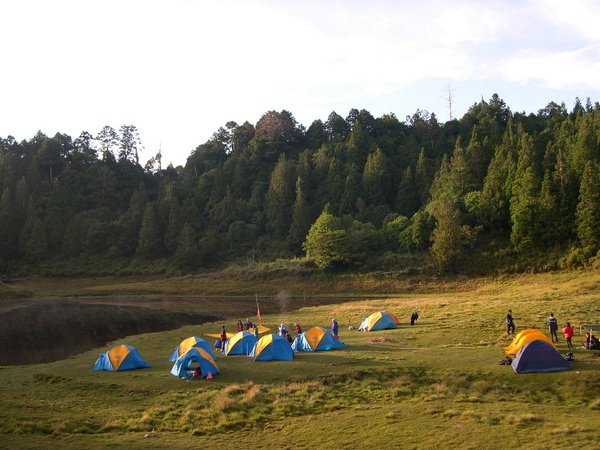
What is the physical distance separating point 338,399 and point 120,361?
12491 millimetres

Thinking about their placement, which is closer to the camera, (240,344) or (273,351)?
(273,351)

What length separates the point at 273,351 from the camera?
26484mm

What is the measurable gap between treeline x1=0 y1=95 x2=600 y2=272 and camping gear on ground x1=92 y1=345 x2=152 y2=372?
51.2 metres

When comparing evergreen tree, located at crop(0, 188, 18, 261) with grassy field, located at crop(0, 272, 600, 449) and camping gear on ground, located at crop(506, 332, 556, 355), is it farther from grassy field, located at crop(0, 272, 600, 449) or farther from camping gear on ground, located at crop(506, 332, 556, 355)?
camping gear on ground, located at crop(506, 332, 556, 355)

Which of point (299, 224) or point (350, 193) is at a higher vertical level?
point (350, 193)

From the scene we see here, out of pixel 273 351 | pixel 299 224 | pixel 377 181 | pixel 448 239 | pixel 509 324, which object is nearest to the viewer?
pixel 273 351

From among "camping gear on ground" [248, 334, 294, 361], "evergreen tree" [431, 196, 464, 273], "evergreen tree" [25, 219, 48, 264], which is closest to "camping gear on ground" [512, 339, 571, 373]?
"camping gear on ground" [248, 334, 294, 361]

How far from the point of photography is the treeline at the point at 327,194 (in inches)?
2712

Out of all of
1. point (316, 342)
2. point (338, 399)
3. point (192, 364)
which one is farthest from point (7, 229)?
point (338, 399)

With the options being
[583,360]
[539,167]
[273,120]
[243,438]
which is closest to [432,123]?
[273,120]

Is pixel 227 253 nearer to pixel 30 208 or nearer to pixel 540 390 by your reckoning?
pixel 30 208

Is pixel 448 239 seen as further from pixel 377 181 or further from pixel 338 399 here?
pixel 338 399

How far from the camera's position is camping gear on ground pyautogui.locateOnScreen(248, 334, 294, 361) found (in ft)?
86.6

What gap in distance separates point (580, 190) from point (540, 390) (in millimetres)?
52177
